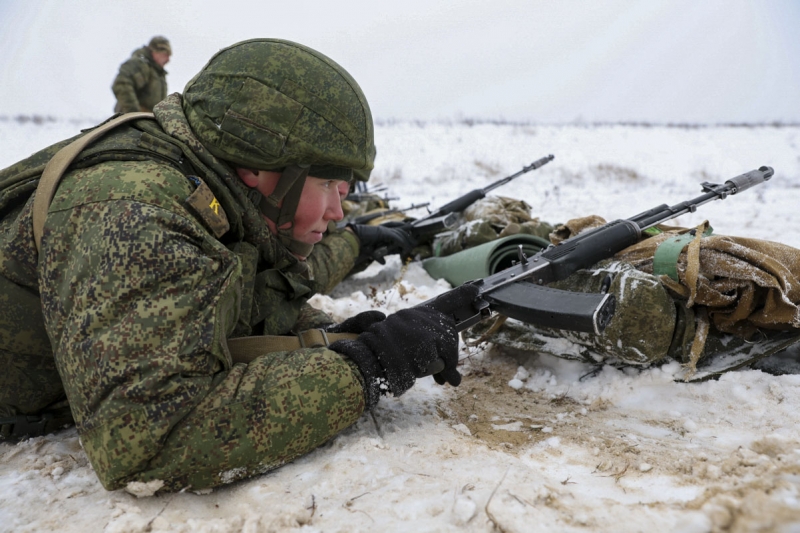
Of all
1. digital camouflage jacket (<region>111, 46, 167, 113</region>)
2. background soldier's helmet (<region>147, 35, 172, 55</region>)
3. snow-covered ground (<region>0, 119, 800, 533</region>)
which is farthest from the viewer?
background soldier's helmet (<region>147, 35, 172, 55</region>)

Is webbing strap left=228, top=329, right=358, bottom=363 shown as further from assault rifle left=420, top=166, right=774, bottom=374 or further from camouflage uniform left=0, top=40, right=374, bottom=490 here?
assault rifle left=420, top=166, right=774, bottom=374

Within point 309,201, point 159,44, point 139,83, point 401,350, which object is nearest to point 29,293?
point 309,201

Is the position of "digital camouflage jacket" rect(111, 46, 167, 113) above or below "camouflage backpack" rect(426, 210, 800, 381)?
above

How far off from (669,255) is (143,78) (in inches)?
303

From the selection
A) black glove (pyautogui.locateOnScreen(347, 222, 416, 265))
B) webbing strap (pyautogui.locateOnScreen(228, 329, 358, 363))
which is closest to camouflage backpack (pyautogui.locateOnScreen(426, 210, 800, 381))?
webbing strap (pyautogui.locateOnScreen(228, 329, 358, 363))

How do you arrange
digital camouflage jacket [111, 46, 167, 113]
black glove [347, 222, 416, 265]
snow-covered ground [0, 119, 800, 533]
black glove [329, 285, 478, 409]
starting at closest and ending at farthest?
snow-covered ground [0, 119, 800, 533]
black glove [329, 285, 478, 409]
black glove [347, 222, 416, 265]
digital camouflage jacket [111, 46, 167, 113]

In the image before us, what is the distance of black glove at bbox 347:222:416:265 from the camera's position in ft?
15.1

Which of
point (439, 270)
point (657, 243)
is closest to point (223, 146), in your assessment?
point (657, 243)

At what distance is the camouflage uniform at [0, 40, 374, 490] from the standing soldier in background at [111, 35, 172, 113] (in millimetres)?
6621

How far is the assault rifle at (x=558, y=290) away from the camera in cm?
191

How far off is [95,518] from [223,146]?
113cm

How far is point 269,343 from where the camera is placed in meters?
1.97

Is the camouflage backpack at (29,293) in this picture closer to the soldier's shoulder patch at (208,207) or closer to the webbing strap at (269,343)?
the soldier's shoulder patch at (208,207)

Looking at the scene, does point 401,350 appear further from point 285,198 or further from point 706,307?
point 706,307
